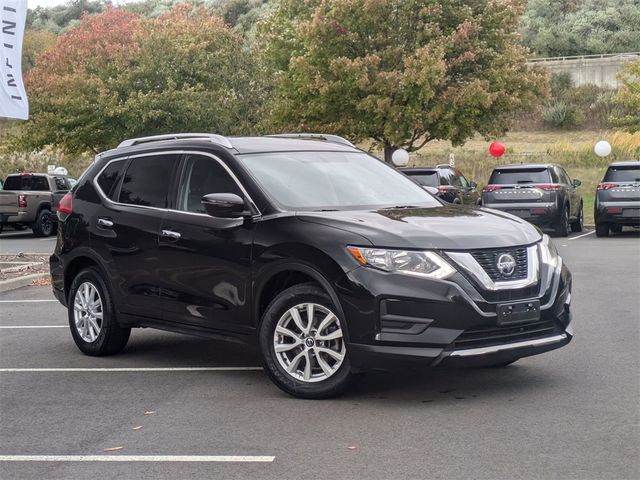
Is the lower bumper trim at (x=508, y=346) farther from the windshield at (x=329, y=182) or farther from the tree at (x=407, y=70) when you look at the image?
the tree at (x=407, y=70)

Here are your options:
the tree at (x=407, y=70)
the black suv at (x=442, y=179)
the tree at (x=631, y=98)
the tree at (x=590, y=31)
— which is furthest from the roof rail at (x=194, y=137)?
the tree at (x=590, y=31)

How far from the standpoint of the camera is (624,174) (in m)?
24.1

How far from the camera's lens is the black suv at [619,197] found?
23609 millimetres

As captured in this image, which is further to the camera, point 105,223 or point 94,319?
point 94,319

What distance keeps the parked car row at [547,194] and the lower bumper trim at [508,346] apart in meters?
16.4

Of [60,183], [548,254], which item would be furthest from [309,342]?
[60,183]

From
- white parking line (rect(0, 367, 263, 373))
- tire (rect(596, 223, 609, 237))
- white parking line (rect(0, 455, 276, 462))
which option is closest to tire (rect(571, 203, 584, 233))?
tire (rect(596, 223, 609, 237))

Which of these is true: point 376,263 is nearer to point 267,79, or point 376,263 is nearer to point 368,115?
point 368,115

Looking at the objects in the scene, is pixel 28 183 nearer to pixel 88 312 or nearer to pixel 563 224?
pixel 563 224

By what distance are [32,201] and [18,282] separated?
14.6 m

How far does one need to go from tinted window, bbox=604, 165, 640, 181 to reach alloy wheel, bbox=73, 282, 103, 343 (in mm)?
17534

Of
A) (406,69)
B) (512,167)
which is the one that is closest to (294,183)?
(512,167)

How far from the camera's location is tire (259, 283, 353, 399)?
696cm

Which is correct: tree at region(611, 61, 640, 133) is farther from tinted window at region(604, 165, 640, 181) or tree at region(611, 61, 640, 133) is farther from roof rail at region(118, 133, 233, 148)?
roof rail at region(118, 133, 233, 148)
